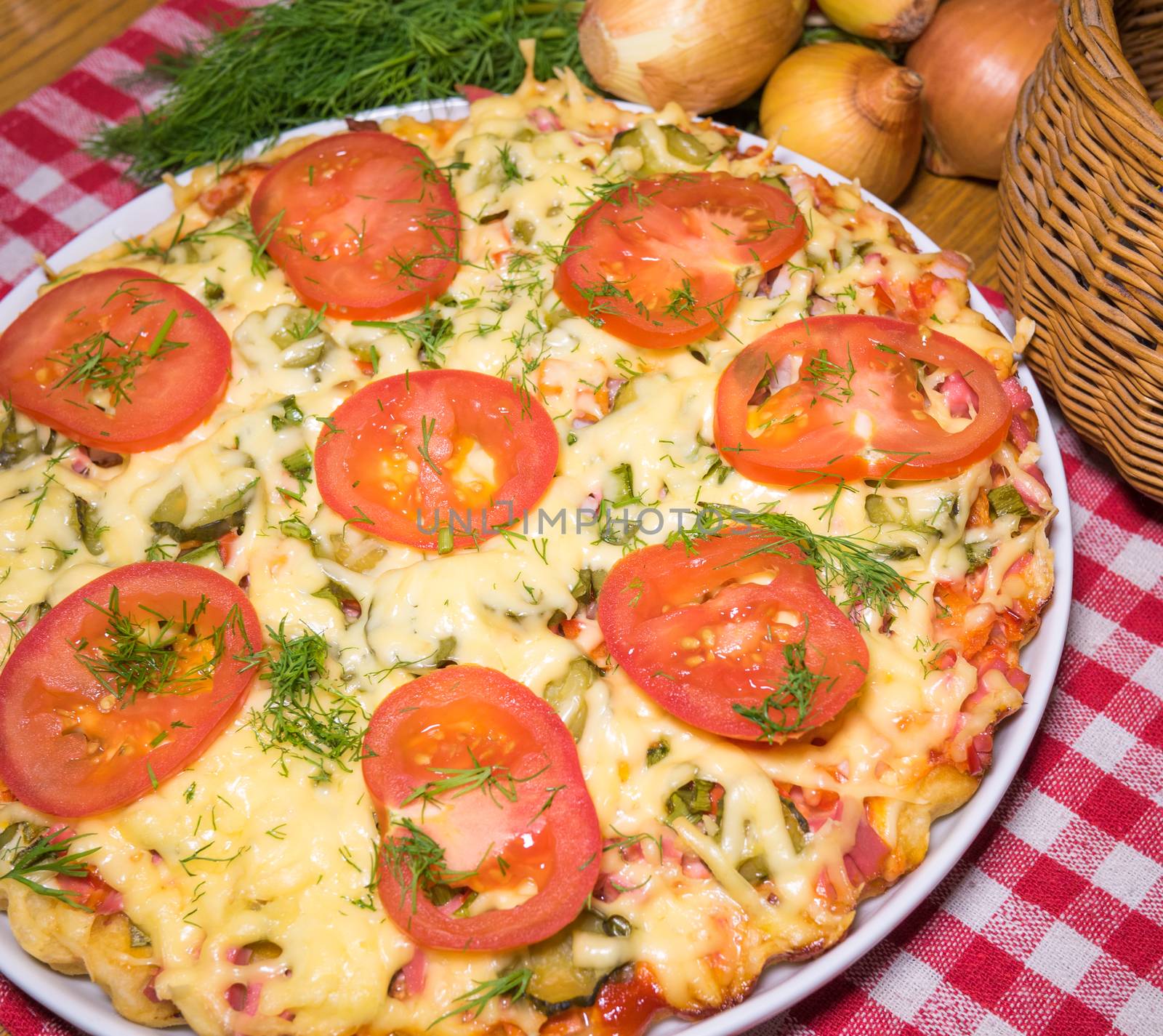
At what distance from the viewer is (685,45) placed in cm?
418

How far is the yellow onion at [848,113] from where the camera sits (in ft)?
13.5

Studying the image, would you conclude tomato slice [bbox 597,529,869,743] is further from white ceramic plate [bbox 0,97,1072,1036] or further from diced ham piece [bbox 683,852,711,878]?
white ceramic plate [bbox 0,97,1072,1036]

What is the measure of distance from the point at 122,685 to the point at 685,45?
10.1 ft

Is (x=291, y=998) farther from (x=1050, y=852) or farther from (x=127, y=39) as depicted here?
(x=127, y=39)

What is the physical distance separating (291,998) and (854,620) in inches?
63.8

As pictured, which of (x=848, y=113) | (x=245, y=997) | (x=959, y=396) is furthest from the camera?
(x=848, y=113)

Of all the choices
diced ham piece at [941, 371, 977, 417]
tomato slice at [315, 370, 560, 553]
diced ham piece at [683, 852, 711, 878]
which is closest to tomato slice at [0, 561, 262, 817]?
tomato slice at [315, 370, 560, 553]

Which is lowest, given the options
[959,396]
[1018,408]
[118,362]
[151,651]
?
[1018,408]

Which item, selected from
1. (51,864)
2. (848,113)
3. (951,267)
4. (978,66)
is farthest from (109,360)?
(978,66)

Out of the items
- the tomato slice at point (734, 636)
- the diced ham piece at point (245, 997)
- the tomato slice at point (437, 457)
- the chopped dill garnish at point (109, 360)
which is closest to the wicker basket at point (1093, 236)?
the tomato slice at point (734, 636)

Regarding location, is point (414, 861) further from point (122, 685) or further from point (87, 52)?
point (87, 52)

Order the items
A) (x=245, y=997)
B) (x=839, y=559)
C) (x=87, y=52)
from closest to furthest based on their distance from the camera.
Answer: (x=245, y=997) < (x=839, y=559) < (x=87, y=52)

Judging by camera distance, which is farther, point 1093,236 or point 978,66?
point 978,66

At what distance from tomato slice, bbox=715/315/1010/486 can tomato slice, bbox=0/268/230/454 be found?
1537 mm
